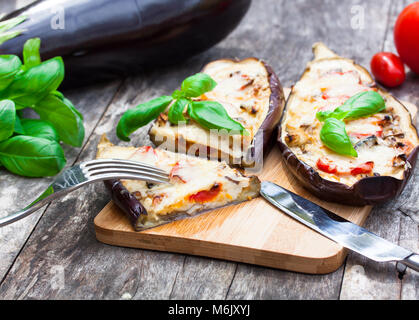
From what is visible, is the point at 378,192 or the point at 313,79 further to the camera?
the point at 313,79

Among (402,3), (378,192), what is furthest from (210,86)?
(402,3)

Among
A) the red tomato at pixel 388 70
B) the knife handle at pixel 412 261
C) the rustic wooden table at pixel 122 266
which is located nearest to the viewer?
the knife handle at pixel 412 261

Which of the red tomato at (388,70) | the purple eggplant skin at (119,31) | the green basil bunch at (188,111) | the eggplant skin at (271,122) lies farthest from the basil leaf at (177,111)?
the red tomato at (388,70)

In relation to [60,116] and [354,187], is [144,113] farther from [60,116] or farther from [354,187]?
[354,187]

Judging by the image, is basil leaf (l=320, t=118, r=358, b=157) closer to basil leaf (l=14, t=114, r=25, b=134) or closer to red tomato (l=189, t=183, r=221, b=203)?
red tomato (l=189, t=183, r=221, b=203)

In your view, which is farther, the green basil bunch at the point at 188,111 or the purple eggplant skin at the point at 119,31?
the purple eggplant skin at the point at 119,31

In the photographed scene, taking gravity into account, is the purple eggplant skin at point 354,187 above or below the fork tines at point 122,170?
below

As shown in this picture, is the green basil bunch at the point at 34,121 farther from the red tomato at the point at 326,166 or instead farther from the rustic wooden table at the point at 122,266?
the red tomato at the point at 326,166
